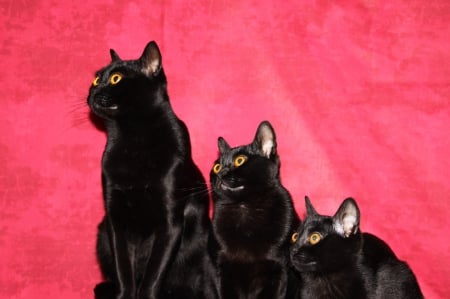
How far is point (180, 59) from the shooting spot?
88.9 inches

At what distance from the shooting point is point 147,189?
1751mm

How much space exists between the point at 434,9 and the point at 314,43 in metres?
0.41

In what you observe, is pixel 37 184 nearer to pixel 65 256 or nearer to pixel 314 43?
pixel 65 256

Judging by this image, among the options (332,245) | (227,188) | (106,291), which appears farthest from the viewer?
(106,291)

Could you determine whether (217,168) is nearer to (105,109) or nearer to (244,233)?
(244,233)

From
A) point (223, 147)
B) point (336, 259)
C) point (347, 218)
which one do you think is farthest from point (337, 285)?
point (223, 147)

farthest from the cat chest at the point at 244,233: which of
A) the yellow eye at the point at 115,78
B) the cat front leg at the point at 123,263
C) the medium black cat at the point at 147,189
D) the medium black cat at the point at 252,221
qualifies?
the yellow eye at the point at 115,78

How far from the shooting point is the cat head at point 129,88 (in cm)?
178

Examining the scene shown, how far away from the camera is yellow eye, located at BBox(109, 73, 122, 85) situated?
5.94ft

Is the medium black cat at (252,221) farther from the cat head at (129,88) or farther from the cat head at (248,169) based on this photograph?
the cat head at (129,88)

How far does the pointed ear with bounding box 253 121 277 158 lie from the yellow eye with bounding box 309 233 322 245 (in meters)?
0.28

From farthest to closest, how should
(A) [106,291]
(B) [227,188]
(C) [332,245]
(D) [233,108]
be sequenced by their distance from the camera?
(D) [233,108]
(A) [106,291]
(B) [227,188]
(C) [332,245]

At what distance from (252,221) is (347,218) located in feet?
0.93

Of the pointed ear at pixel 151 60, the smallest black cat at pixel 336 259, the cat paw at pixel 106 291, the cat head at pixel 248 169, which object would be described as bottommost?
the cat paw at pixel 106 291
